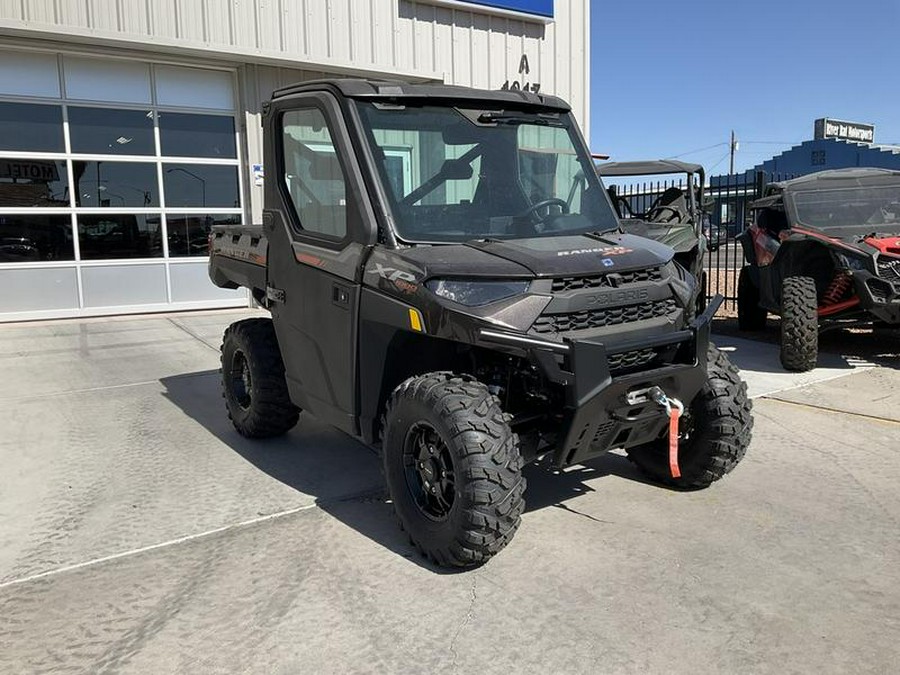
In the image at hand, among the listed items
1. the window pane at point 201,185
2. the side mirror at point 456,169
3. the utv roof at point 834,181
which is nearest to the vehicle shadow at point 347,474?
the side mirror at point 456,169

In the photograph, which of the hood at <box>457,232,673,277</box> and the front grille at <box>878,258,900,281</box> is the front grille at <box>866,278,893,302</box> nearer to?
the front grille at <box>878,258,900,281</box>

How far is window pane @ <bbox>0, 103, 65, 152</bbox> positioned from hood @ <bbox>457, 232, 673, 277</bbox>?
9.56 metres

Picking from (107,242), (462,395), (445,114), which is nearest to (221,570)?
(462,395)

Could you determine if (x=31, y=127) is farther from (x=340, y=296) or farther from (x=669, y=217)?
(x=340, y=296)

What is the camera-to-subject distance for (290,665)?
8.86 ft

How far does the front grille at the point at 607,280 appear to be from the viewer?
3.30 metres

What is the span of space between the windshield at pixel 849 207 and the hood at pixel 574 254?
5.27m

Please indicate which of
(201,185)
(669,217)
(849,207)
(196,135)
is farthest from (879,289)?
(196,135)

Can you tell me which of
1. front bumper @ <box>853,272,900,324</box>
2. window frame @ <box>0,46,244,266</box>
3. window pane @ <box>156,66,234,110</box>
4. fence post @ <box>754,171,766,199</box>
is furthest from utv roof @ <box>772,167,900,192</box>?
window pane @ <box>156,66,234,110</box>

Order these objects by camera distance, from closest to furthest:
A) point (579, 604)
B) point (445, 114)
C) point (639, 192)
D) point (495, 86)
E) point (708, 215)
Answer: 1. point (579, 604)
2. point (445, 114)
3. point (708, 215)
4. point (639, 192)
5. point (495, 86)

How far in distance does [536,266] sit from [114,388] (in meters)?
5.22

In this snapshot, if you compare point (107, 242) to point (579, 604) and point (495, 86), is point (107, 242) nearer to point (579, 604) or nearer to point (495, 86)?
point (495, 86)

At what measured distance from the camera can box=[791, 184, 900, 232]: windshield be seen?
320 inches

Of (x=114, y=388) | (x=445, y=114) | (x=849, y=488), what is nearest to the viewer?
(x=445, y=114)
